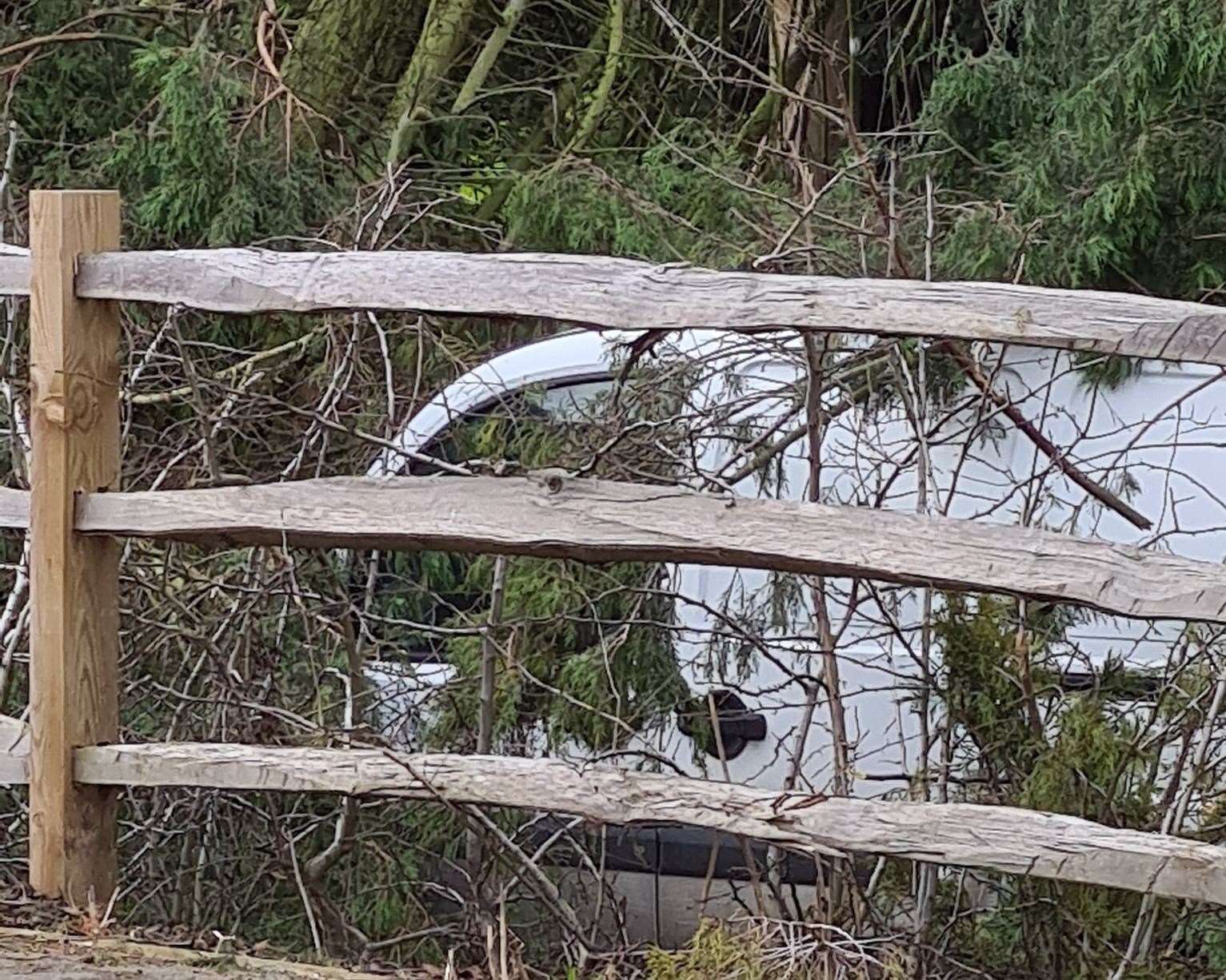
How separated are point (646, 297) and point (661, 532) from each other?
40 centimetres

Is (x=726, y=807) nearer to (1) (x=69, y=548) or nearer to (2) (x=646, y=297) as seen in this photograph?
(2) (x=646, y=297)

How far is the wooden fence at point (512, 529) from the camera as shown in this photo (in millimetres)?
3109

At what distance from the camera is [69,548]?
3766 mm

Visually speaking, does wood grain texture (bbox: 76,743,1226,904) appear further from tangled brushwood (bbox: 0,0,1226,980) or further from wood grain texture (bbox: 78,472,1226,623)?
wood grain texture (bbox: 78,472,1226,623)

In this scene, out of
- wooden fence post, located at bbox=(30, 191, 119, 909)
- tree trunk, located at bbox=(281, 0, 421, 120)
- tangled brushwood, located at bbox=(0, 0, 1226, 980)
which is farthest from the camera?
tree trunk, located at bbox=(281, 0, 421, 120)

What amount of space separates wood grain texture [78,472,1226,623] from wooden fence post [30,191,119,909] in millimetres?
82

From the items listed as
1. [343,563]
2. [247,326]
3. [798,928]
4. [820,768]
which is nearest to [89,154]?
[247,326]

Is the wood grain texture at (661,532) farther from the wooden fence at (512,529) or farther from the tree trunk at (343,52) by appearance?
the tree trunk at (343,52)

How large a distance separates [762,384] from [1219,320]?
1.83 m

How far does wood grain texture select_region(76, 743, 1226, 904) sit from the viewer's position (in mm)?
3137

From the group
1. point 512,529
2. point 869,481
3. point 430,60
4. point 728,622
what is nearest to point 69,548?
point 512,529

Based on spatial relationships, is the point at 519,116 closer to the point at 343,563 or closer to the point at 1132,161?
the point at 1132,161

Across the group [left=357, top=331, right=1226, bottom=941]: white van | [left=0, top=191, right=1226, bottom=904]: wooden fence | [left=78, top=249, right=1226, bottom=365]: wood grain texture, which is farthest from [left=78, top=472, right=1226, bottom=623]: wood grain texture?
[left=357, top=331, right=1226, bottom=941]: white van

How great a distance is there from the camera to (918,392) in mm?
4324
